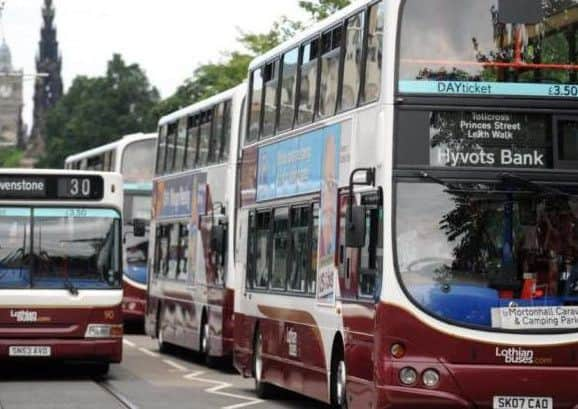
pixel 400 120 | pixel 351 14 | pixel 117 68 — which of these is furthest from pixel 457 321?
pixel 117 68

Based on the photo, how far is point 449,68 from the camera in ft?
48.8

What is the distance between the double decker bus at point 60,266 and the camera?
23422 mm

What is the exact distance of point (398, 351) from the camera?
47.7 feet

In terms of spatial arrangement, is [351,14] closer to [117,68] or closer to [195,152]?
[195,152]

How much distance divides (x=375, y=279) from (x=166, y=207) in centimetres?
1722

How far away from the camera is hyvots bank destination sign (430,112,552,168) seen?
14.7 m

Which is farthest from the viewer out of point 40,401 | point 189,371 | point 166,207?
point 166,207

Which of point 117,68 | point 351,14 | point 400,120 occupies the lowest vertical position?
point 400,120

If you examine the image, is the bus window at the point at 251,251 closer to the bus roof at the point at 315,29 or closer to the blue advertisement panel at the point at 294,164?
the blue advertisement panel at the point at 294,164

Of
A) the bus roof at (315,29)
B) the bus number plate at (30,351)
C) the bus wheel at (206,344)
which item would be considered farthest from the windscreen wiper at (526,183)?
the bus wheel at (206,344)

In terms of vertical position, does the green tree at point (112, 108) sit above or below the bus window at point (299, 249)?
above

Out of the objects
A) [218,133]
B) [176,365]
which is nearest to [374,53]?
[218,133]

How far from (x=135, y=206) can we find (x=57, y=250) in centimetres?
1567

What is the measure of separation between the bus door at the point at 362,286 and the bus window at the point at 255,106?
17.5ft
